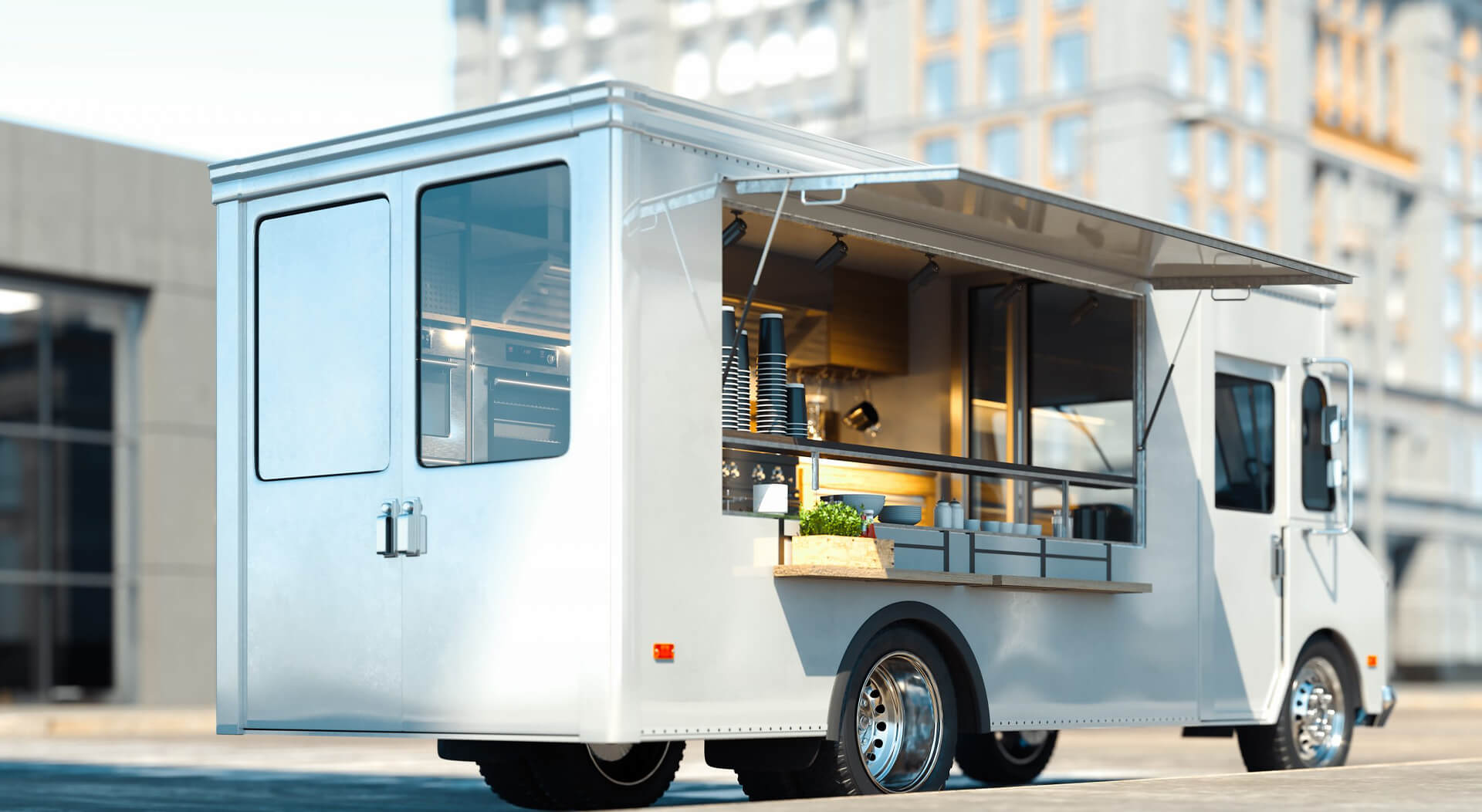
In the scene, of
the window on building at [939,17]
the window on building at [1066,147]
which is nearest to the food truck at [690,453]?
the window on building at [1066,147]

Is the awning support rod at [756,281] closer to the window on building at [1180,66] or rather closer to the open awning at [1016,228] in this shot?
the open awning at [1016,228]

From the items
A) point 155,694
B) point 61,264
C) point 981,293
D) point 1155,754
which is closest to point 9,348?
point 61,264

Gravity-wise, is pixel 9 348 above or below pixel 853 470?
above

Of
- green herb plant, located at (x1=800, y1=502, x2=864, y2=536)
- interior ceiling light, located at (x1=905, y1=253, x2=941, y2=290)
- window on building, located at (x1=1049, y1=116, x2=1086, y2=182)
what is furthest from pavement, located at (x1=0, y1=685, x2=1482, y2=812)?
window on building, located at (x1=1049, y1=116, x2=1086, y2=182)

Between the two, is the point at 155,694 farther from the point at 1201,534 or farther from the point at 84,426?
the point at 1201,534

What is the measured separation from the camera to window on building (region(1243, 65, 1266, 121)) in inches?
2095

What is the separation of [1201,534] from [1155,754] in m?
5.84

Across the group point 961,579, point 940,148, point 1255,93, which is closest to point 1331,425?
point 961,579

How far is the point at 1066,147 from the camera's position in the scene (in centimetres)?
5250

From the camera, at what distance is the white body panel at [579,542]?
302 inches

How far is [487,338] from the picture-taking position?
8.12 m

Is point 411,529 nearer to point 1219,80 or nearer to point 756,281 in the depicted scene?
point 756,281

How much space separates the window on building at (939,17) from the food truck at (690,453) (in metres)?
45.7

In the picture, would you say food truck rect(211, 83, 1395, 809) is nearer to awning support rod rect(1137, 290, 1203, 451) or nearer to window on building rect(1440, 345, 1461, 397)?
awning support rod rect(1137, 290, 1203, 451)
